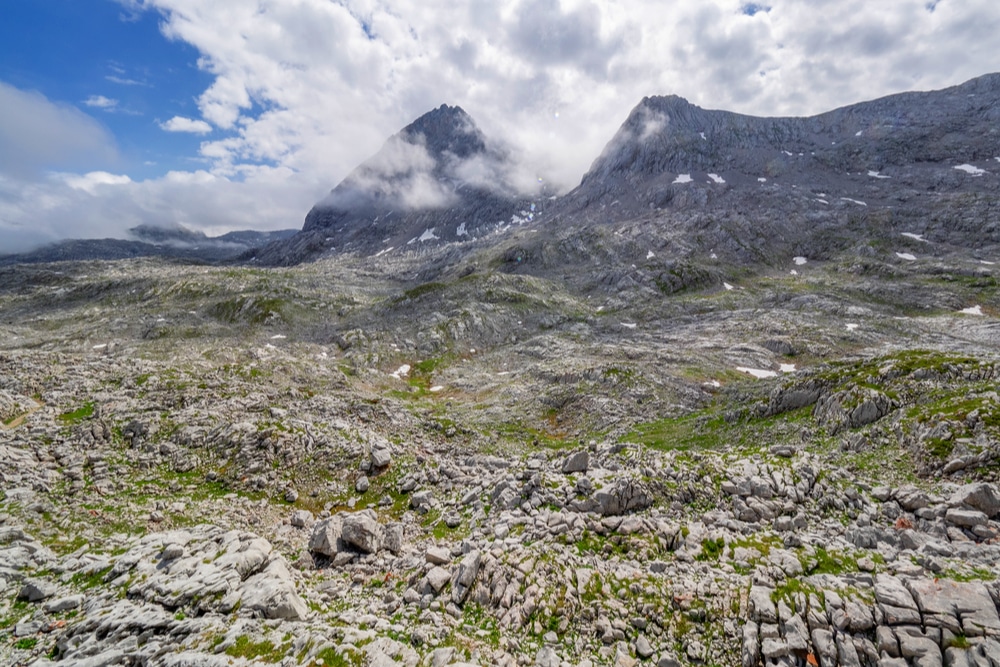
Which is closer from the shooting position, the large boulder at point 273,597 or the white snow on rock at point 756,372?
the large boulder at point 273,597

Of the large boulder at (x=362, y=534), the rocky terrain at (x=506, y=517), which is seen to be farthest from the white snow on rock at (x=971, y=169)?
the large boulder at (x=362, y=534)

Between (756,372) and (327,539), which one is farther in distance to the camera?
(756,372)

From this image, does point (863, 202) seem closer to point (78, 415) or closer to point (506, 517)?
point (506, 517)

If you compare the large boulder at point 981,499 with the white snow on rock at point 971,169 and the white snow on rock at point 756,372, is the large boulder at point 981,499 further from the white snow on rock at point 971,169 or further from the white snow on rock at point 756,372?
the white snow on rock at point 971,169

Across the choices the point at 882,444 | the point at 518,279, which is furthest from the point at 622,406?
the point at 518,279

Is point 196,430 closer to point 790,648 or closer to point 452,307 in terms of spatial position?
point 790,648

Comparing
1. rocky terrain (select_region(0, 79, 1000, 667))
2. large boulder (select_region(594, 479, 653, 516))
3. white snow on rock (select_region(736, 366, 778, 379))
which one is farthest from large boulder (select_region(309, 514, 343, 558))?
white snow on rock (select_region(736, 366, 778, 379))

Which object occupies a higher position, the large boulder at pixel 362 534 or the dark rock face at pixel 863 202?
the dark rock face at pixel 863 202

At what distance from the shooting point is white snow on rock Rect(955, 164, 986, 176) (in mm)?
165875

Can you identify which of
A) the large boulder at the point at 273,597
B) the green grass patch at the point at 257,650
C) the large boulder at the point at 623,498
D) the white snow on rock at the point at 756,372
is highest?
the large boulder at the point at 623,498

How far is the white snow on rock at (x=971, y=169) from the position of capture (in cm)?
16588

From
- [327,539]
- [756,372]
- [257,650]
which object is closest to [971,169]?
[756,372]

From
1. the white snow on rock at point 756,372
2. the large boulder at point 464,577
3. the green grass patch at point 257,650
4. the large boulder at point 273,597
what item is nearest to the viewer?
the green grass patch at point 257,650

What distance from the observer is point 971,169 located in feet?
557
